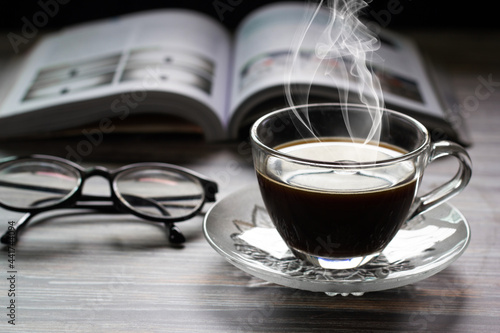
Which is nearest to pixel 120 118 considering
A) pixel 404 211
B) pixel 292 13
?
pixel 292 13

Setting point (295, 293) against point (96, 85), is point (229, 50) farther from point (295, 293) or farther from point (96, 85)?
point (295, 293)

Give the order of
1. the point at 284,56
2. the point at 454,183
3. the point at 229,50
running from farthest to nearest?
the point at 229,50
the point at 284,56
the point at 454,183

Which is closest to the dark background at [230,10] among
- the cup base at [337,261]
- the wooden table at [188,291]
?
the wooden table at [188,291]

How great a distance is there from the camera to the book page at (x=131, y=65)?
1148 millimetres

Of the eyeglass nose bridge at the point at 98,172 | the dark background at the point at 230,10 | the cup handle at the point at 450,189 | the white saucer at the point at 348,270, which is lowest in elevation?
the dark background at the point at 230,10

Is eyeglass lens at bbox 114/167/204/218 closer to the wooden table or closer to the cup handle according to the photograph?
the wooden table

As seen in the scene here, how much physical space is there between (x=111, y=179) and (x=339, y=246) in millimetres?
364

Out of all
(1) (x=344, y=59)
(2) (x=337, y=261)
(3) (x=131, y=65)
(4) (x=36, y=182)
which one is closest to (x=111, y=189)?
(4) (x=36, y=182)

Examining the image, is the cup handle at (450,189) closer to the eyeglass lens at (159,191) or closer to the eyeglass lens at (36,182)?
the eyeglass lens at (159,191)

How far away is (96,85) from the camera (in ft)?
3.91

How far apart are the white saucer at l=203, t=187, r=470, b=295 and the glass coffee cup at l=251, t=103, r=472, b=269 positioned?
2cm

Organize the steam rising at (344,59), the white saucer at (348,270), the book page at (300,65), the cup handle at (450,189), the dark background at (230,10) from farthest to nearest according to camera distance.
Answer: the dark background at (230,10)
the book page at (300,65)
the steam rising at (344,59)
the cup handle at (450,189)
the white saucer at (348,270)

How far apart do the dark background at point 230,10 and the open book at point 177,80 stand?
0.39 m

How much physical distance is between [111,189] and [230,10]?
114cm
